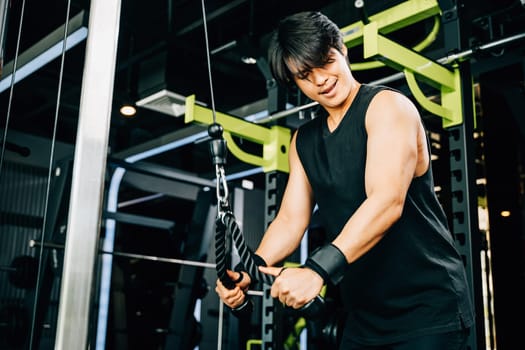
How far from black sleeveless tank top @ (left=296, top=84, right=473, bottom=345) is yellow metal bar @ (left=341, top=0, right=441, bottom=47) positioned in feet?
5.50

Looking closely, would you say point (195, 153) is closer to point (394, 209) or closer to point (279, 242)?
point (279, 242)

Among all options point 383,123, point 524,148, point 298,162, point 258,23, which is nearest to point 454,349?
point 383,123

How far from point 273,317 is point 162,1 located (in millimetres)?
2678

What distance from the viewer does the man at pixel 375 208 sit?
139cm

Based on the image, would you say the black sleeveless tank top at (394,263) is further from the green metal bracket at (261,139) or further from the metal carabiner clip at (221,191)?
the green metal bracket at (261,139)

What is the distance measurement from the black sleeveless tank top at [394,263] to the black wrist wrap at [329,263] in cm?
30

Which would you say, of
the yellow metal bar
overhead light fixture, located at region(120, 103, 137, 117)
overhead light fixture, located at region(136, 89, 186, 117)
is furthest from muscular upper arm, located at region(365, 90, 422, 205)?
overhead light fixture, located at region(120, 103, 137, 117)

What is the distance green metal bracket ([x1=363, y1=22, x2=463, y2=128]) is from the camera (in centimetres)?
254

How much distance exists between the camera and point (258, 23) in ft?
15.3

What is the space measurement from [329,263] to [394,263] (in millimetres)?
342

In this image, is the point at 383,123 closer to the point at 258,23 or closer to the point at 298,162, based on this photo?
the point at 298,162

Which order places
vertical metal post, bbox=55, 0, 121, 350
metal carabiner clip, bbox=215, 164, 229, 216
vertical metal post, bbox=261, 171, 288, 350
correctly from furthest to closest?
vertical metal post, bbox=261, 171, 288, 350 < metal carabiner clip, bbox=215, 164, 229, 216 < vertical metal post, bbox=55, 0, 121, 350

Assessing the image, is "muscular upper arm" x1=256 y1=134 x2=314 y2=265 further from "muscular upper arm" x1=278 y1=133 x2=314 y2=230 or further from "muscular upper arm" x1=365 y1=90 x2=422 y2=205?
"muscular upper arm" x1=365 y1=90 x2=422 y2=205

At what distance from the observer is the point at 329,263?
4.07ft
